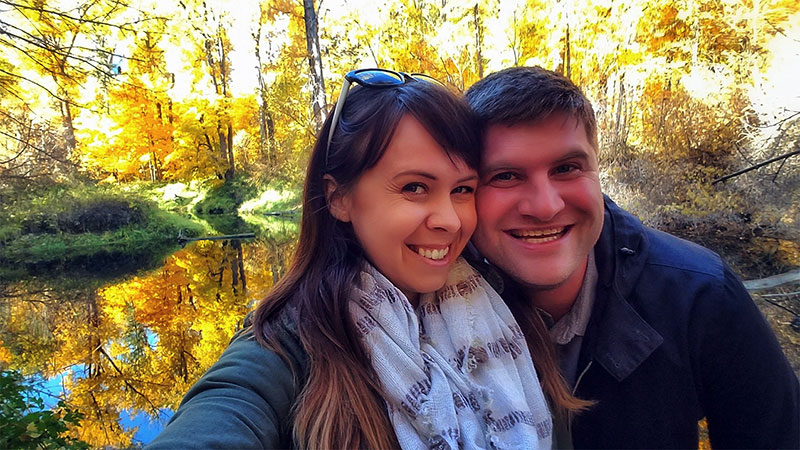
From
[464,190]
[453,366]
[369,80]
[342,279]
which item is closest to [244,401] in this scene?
[342,279]

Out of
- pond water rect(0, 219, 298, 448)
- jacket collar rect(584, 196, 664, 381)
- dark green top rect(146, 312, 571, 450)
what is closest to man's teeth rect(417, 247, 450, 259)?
dark green top rect(146, 312, 571, 450)

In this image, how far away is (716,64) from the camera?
761cm

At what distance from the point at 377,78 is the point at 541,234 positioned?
62 centimetres

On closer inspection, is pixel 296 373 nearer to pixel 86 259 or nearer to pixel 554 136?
pixel 554 136

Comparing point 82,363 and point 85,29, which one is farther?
point 82,363

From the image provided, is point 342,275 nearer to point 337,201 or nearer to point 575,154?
point 337,201

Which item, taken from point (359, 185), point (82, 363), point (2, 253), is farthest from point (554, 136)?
point (2, 253)

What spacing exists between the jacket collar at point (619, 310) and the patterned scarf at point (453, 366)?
0.23 m

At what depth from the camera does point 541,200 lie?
1.18m

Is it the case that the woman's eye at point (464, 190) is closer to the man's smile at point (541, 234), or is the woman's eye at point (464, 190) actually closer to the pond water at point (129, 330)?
the man's smile at point (541, 234)

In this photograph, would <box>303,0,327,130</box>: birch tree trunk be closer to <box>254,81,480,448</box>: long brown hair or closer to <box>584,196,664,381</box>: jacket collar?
<box>254,81,480,448</box>: long brown hair

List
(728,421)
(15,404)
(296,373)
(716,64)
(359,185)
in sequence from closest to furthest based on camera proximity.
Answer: (296,373), (359,185), (728,421), (15,404), (716,64)

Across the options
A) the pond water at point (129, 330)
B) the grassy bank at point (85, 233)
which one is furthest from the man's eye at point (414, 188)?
the grassy bank at point (85, 233)

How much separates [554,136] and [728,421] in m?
0.92
